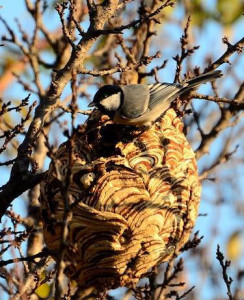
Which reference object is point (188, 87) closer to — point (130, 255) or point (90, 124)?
point (130, 255)

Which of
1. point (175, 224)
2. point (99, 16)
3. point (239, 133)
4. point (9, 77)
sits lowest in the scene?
point (175, 224)

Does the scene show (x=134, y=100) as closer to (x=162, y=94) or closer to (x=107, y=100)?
(x=162, y=94)

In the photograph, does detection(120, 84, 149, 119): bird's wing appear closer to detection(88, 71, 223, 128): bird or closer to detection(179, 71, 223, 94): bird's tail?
detection(88, 71, 223, 128): bird

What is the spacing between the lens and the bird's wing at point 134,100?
12.4 ft

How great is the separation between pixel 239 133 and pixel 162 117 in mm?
2287

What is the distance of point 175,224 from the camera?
312 centimetres

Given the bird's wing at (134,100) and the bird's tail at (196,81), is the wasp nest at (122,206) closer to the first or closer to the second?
the bird's wing at (134,100)

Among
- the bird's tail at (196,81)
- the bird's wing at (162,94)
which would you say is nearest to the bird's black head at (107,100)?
the bird's wing at (162,94)

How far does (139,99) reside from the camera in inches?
157

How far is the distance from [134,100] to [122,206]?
1146mm

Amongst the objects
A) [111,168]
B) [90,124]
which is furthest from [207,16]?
[90,124]

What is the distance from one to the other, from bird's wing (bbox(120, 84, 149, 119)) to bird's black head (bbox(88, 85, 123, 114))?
7 cm

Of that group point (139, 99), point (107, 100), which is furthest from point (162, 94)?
point (107, 100)

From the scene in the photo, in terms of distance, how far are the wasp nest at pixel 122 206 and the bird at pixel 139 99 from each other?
0.90ft
